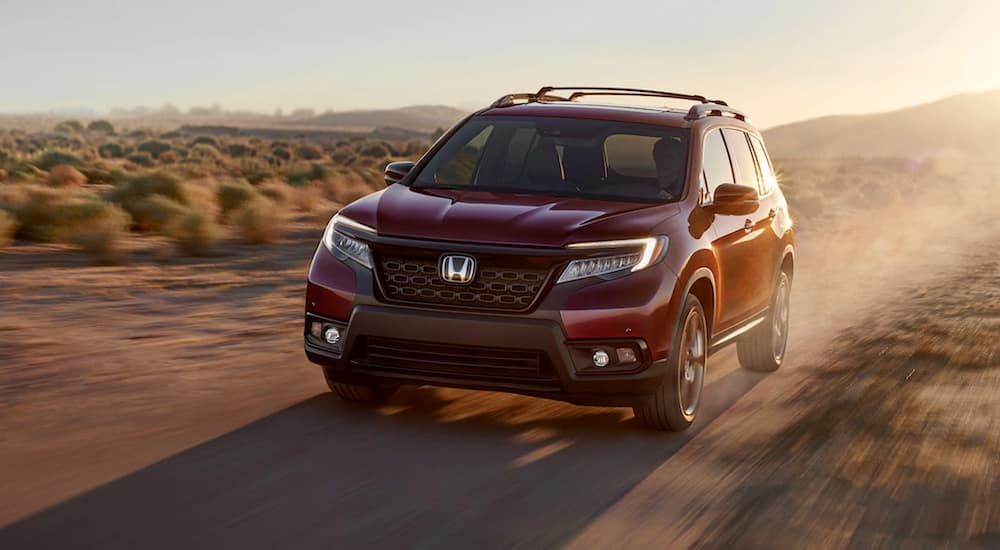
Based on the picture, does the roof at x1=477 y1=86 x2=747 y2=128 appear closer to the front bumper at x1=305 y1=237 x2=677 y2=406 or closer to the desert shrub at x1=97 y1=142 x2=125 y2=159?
the front bumper at x1=305 y1=237 x2=677 y2=406

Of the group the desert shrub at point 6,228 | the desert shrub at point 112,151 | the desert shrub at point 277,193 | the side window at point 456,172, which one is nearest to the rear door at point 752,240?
the side window at point 456,172

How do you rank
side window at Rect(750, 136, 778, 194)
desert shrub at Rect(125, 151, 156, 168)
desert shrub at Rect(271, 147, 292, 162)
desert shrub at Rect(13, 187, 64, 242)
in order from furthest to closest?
desert shrub at Rect(271, 147, 292, 162)
desert shrub at Rect(125, 151, 156, 168)
desert shrub at Rect(13, 187, 64, 242)
side window at Rect(750, 136, 778, 194)

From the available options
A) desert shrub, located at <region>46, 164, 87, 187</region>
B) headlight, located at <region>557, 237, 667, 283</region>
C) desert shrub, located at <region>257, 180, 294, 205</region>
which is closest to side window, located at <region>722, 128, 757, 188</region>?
headlight, located at <region>557, 237, 667, 283</region>

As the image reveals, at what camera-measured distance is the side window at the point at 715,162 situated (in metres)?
8.07

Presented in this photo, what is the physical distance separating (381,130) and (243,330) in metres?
172

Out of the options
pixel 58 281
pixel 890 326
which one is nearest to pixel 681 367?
pixel 890 326

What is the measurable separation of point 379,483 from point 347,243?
62.5 inches

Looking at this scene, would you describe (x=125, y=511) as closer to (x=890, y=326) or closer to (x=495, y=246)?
(x=495, y=246)

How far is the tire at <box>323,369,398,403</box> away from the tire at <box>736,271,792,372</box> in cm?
282

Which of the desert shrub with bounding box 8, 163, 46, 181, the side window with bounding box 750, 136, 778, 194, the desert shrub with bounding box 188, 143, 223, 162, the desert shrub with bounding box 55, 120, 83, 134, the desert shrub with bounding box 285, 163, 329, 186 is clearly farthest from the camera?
the desert shrub with bounding box 55, 120, 83, 134

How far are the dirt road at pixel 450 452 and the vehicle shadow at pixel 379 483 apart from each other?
0.02 meters

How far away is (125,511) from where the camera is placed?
5.36 m

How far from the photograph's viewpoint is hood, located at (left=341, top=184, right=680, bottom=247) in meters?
6.72

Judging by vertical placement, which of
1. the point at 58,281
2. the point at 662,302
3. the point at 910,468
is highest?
the point at 662,302
